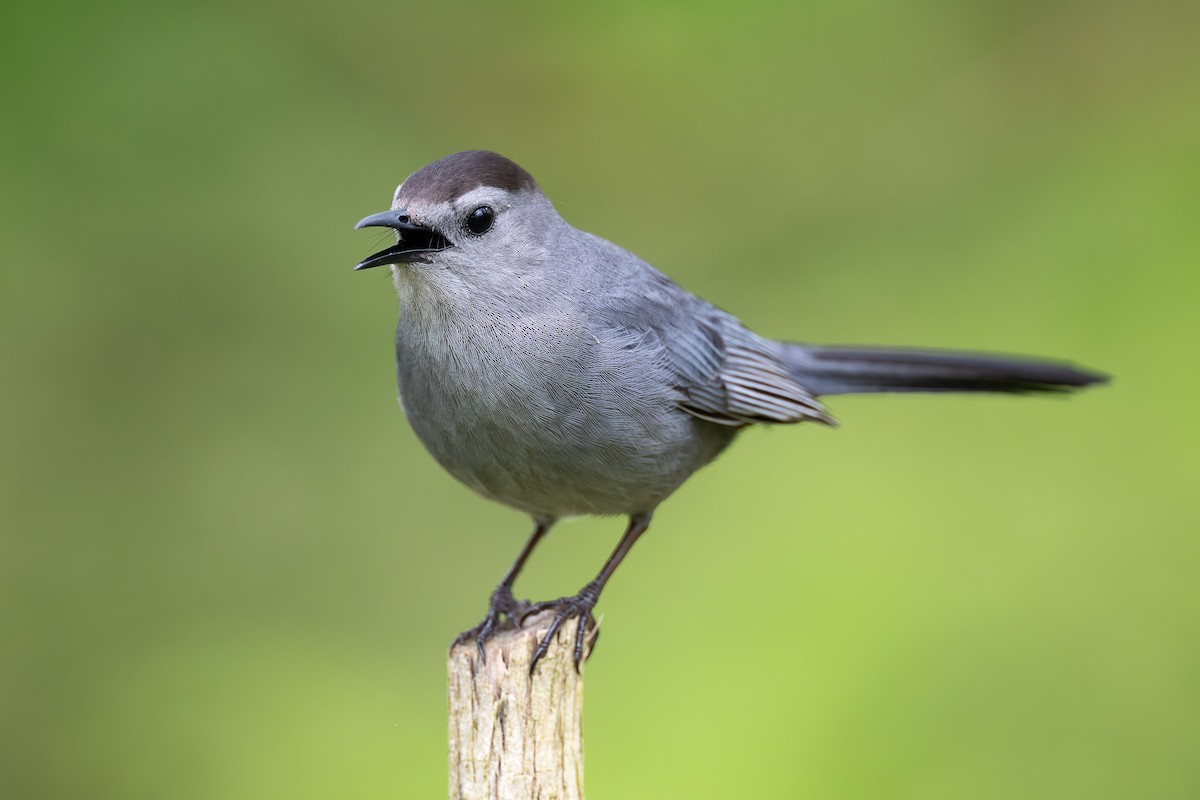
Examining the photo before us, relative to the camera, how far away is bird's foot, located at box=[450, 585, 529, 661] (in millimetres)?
3354

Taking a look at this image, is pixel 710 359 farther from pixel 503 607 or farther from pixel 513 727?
pixel 513 727

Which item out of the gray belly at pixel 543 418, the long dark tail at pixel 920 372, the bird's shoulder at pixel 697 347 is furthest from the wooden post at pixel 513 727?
the long dark tail at pixel 920 372

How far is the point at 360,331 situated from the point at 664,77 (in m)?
1.80

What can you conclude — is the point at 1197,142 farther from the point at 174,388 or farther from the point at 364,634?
the point at 174,388

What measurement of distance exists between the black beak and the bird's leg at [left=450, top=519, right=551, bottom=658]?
0.96m

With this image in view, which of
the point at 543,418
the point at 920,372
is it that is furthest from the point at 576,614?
the point at 920,372

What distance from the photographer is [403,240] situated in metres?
3.25

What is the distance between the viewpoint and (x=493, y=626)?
11.3 ft

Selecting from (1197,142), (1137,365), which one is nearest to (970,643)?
(1137,365)

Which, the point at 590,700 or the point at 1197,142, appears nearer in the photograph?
the point at 590,700

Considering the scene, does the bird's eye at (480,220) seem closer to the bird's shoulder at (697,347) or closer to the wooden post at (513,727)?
Answer: the bird's shoulder at (697,347)

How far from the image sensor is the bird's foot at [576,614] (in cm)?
315

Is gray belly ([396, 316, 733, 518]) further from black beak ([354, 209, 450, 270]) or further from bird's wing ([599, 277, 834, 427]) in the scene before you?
black beak ([354, 209, 450, 270])

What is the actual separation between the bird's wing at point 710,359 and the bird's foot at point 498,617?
72 centimetres
